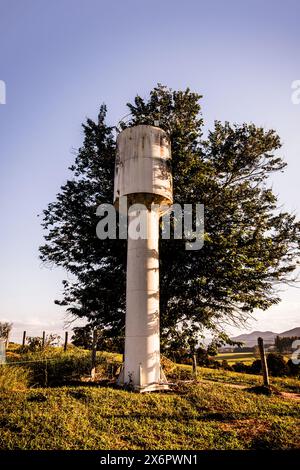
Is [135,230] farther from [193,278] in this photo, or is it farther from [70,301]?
[70,301]

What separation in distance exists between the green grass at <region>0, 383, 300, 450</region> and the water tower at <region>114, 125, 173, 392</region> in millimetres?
1156

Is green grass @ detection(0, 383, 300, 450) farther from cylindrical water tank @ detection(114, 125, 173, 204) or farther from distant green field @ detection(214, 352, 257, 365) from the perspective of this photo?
distant green field @ detection(214, 352, 257, 365)

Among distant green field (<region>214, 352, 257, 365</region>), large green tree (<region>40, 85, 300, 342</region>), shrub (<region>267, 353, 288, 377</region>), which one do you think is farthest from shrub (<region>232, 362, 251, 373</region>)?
large green tree (<region>40, 85, 300, 342</region>)

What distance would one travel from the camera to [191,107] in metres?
17.6

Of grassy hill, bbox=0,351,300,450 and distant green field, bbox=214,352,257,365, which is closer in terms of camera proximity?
grassy hill, bbox=0,351,300,450

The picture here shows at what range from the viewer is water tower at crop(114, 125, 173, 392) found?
1168cm

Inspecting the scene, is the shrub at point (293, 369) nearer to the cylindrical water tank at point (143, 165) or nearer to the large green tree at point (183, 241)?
the large green tree at point (183, 241)

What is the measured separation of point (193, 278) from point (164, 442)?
8.89 m

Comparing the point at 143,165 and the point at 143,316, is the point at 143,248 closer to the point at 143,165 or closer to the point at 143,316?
the point at 143,316

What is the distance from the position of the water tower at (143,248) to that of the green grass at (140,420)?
116 cm

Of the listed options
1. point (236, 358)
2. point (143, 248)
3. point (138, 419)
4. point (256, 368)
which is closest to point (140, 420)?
point (138, 419)

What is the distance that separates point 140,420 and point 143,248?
6043mm

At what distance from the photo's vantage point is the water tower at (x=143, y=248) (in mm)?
11680
